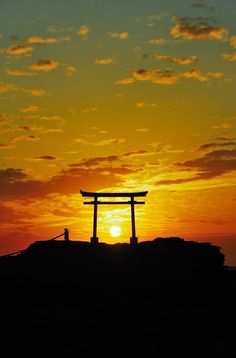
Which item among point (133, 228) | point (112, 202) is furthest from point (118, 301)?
point (112, 202)

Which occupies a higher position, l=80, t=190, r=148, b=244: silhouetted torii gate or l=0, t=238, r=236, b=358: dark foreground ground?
l=80, t=190, r=148, b=244: silhouetted torii gate

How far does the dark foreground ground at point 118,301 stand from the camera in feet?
61.5

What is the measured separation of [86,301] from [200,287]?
6.72 metres

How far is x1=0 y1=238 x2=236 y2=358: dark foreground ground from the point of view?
61.5 feet

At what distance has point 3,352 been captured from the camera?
17484 mm

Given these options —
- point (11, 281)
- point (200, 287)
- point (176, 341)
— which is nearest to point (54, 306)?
point (11, 281)

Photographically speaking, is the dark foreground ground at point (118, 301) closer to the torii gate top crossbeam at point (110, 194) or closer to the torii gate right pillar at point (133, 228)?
the torii gate right pillar at point (133, 228)

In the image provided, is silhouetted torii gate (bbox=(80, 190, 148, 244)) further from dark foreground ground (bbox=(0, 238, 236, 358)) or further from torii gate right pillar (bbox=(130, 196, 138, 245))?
dark foreground ground (bbox=(0, 238, 236, 358))

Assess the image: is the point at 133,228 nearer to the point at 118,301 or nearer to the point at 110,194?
the point at 110,194

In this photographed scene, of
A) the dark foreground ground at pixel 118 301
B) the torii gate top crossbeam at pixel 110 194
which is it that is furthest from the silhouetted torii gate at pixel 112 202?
the dark foreground ground at pixel 118 301

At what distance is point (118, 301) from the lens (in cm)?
2177

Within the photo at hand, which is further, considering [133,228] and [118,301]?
[133,228]

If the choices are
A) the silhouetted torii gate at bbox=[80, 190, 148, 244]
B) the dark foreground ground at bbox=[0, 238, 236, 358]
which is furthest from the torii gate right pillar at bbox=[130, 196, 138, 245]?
the dark foreground ground at bbox=[0, 238, 236, 358]

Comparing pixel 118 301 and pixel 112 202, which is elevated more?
pixel 112 202
